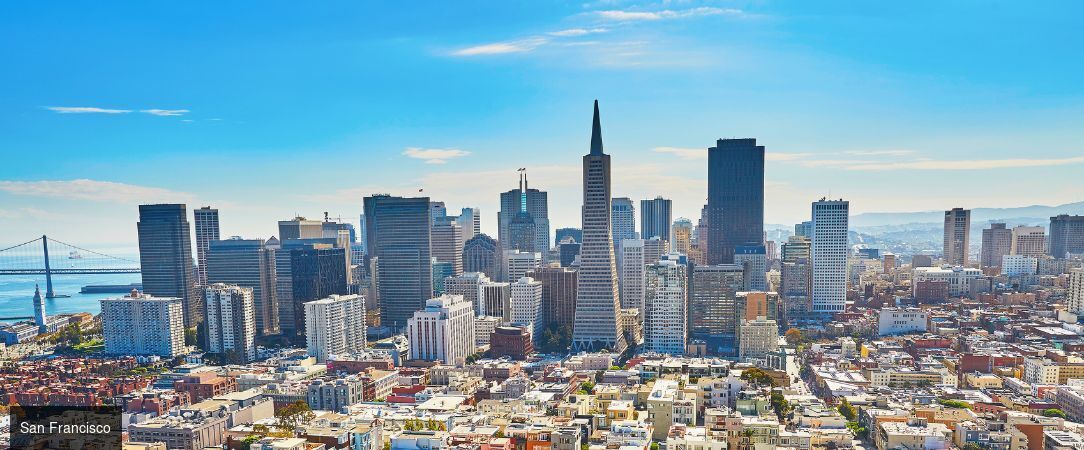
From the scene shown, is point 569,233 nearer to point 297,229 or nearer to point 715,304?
point 297,229

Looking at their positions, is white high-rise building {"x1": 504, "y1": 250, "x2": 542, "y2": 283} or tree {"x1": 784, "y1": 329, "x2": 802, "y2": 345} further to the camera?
white high-rise building {"x1": 504, "y1": 250, "x2": 542, "y2": 283}

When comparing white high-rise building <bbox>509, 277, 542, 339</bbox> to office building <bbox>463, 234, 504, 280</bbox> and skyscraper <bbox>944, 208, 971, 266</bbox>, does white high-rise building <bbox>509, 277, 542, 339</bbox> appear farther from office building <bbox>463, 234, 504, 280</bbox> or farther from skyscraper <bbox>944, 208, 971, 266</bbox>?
skyscraper <bbox>944, 208, 971, 266</bbox>

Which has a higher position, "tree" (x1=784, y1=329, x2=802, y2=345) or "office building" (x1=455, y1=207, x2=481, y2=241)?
"office building" (x1=455, y1=207, x2=481, y2=241)

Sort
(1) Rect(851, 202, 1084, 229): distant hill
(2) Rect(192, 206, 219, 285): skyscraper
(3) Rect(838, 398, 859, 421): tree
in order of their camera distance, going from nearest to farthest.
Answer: (3) Rect(838, 398, 859, 421): tree → (2) Rect(192, 206, 219, 285): skyscraper → (1) Rect(851, 202, 1084, 229): distant hill

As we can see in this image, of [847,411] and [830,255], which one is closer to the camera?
[847,411]

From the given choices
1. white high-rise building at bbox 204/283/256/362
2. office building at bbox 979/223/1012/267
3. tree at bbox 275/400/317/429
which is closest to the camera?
tree at bbox 275/400/317/429

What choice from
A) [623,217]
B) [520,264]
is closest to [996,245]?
[623,217]

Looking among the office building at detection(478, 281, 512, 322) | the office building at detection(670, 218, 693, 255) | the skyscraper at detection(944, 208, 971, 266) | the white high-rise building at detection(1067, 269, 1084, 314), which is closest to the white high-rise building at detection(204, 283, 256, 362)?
the office building at detection(478, 281, 512, 322)

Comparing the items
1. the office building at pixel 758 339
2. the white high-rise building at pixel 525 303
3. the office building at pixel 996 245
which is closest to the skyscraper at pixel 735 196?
the office building at pixel 996 245
